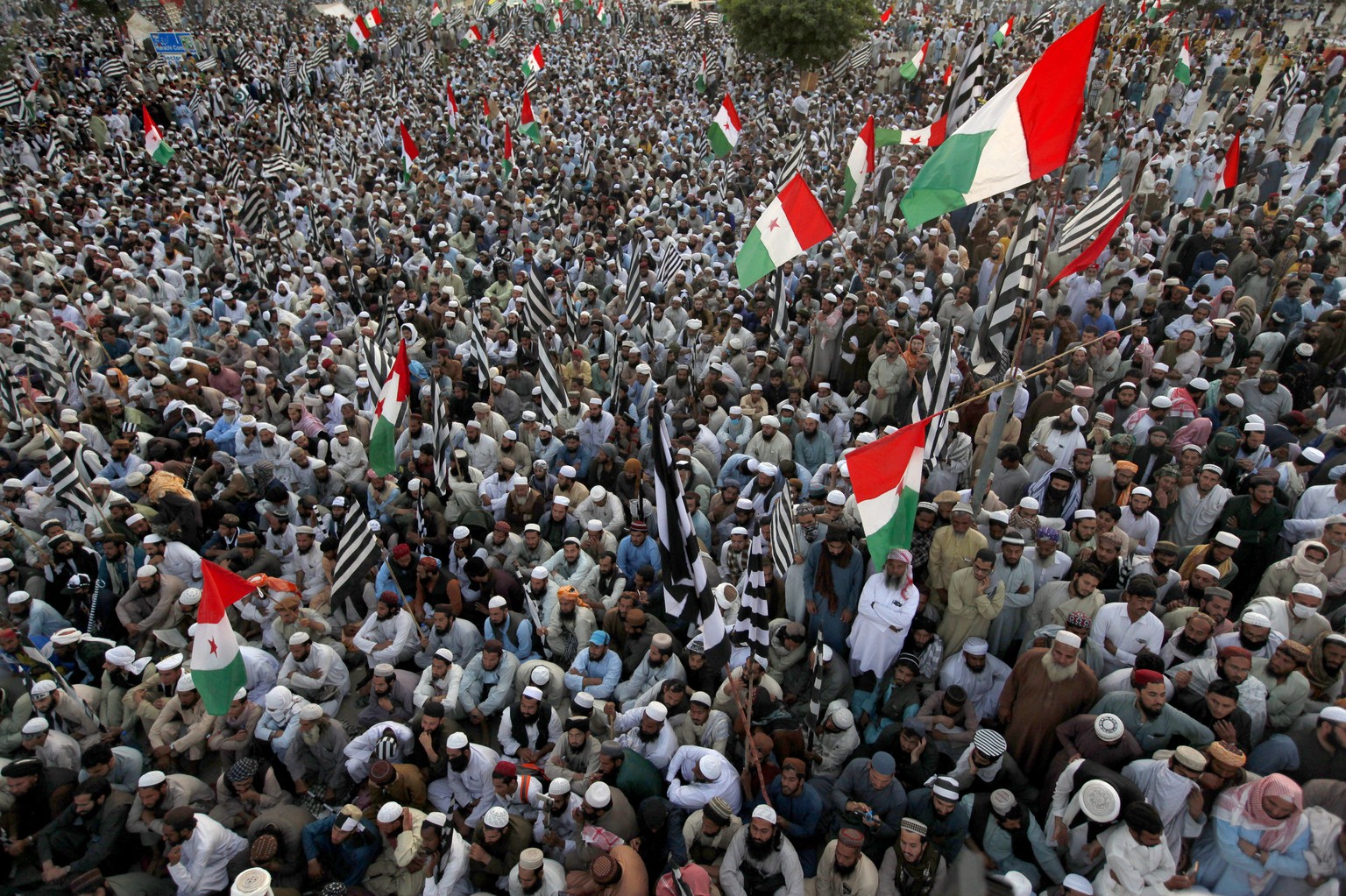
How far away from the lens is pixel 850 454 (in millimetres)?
4910

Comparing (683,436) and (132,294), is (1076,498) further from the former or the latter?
(132,294)

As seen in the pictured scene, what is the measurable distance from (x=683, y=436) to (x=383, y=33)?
30.9m

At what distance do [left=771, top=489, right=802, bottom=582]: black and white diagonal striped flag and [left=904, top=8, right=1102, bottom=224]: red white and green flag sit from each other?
2.30m

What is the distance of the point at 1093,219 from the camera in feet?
25.9

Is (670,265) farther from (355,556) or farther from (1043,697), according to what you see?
(1043,697)

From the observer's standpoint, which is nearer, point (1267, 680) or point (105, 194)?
point (1267, 680)

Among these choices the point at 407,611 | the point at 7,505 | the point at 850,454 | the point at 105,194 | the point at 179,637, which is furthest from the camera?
the point at 105,194

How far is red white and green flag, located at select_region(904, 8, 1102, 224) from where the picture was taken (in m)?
4.92

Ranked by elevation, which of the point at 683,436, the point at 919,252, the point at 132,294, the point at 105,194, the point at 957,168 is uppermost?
the point at 105,194

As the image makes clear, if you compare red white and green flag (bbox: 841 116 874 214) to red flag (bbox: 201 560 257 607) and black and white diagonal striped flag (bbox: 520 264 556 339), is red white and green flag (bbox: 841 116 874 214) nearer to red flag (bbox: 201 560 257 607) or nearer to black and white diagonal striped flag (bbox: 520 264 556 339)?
black and white diagonal striped flag (bbox: 520 264 556 339)

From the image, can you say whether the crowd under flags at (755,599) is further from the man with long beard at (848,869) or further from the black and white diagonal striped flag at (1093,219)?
the black and white diagonal striped flag at (1093,219)

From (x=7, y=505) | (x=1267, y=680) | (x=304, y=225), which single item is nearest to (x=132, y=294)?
(x=304, y=225)

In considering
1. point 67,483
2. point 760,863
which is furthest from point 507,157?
point 760,863

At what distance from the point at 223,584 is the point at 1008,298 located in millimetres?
5800
